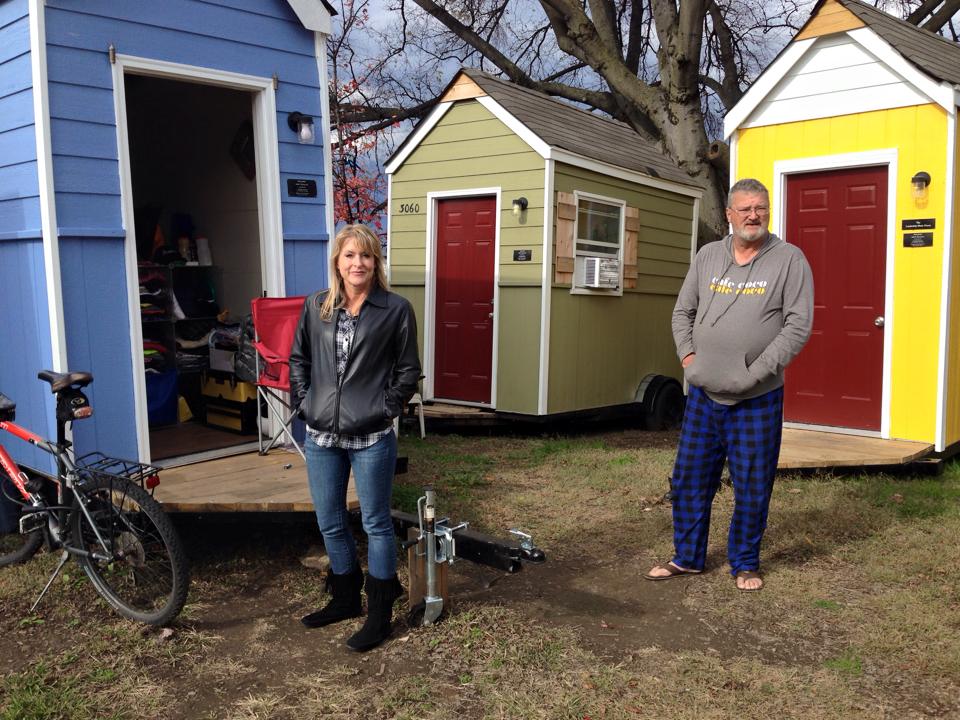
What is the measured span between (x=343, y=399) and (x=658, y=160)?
7.65 m

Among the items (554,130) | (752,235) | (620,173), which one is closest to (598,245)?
(620,173)

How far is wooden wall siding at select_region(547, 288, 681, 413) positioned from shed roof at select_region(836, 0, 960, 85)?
129 inches

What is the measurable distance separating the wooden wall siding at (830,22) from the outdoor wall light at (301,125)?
12.5ft

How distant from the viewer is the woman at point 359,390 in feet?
11.3

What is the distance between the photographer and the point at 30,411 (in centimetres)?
465

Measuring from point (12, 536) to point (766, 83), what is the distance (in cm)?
599

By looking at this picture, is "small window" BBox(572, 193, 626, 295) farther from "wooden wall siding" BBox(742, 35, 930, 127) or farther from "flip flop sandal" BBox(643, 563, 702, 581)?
"flip flop sandal" BBox(643, 563, 702, 581)

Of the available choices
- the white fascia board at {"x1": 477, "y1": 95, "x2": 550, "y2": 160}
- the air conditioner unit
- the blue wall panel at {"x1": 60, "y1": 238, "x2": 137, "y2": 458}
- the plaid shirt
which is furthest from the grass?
the white fascia board at {"x1": 477, "y1": 95, "x2": 550, "y2": 160}

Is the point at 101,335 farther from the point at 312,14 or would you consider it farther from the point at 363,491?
the point at 312,14

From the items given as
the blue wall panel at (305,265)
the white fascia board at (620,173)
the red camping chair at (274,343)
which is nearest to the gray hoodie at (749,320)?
the red camping chair at (274,343)

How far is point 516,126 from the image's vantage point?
26.6 feet

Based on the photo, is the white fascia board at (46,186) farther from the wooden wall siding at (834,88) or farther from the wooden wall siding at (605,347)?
the wooden wall siding at (834,88)

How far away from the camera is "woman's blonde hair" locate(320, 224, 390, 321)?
3482 millimetres

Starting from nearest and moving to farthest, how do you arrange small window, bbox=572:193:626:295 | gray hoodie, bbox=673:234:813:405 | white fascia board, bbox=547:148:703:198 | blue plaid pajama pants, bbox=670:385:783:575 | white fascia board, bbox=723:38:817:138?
1. gray hoodie, bbox=673:234:813:405
2. blue plaid pajama pants, bbox=670:385:783:575
3. white fascia board, bbox=723:38:817:138
4. white fascia board, bbox=547:148:703:198
5. small window, bbox=572:193:626:295
